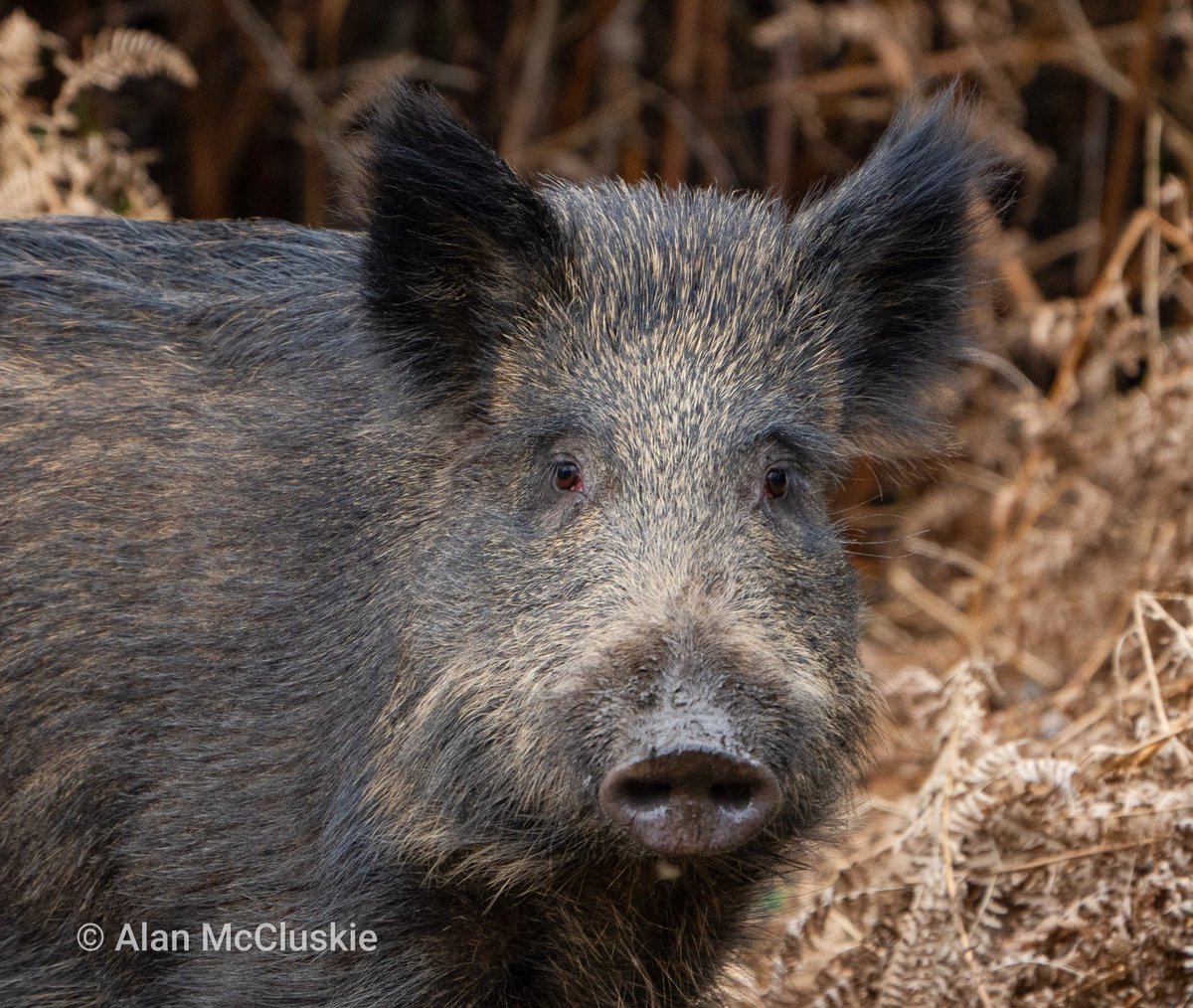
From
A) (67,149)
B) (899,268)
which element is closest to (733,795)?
(899,268)

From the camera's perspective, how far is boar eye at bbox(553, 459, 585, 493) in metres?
3.72

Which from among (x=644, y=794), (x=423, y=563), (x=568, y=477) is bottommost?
(x=644, y=794)

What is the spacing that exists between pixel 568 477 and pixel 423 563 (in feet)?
1.21

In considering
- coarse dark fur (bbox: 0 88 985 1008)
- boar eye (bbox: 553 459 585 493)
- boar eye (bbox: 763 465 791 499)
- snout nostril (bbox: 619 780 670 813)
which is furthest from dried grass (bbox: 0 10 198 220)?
snout nostril (bbox: 619 780 670 813)

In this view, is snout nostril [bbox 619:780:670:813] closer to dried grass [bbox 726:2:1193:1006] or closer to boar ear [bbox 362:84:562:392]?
boar ear [bbox 362:84:562:392]

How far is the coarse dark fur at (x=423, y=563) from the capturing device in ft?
12.0

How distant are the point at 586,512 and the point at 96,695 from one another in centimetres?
120

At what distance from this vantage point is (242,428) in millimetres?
4035

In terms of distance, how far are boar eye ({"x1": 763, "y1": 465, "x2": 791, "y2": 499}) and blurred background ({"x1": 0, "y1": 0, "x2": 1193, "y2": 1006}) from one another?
51 cm

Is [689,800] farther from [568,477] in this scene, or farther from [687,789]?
[568,477]

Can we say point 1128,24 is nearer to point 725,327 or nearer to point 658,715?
point 725,327

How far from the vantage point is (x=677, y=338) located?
3.83m

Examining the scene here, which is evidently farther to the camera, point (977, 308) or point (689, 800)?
point (977, 308)

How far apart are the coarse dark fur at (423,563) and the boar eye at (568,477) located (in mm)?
18
